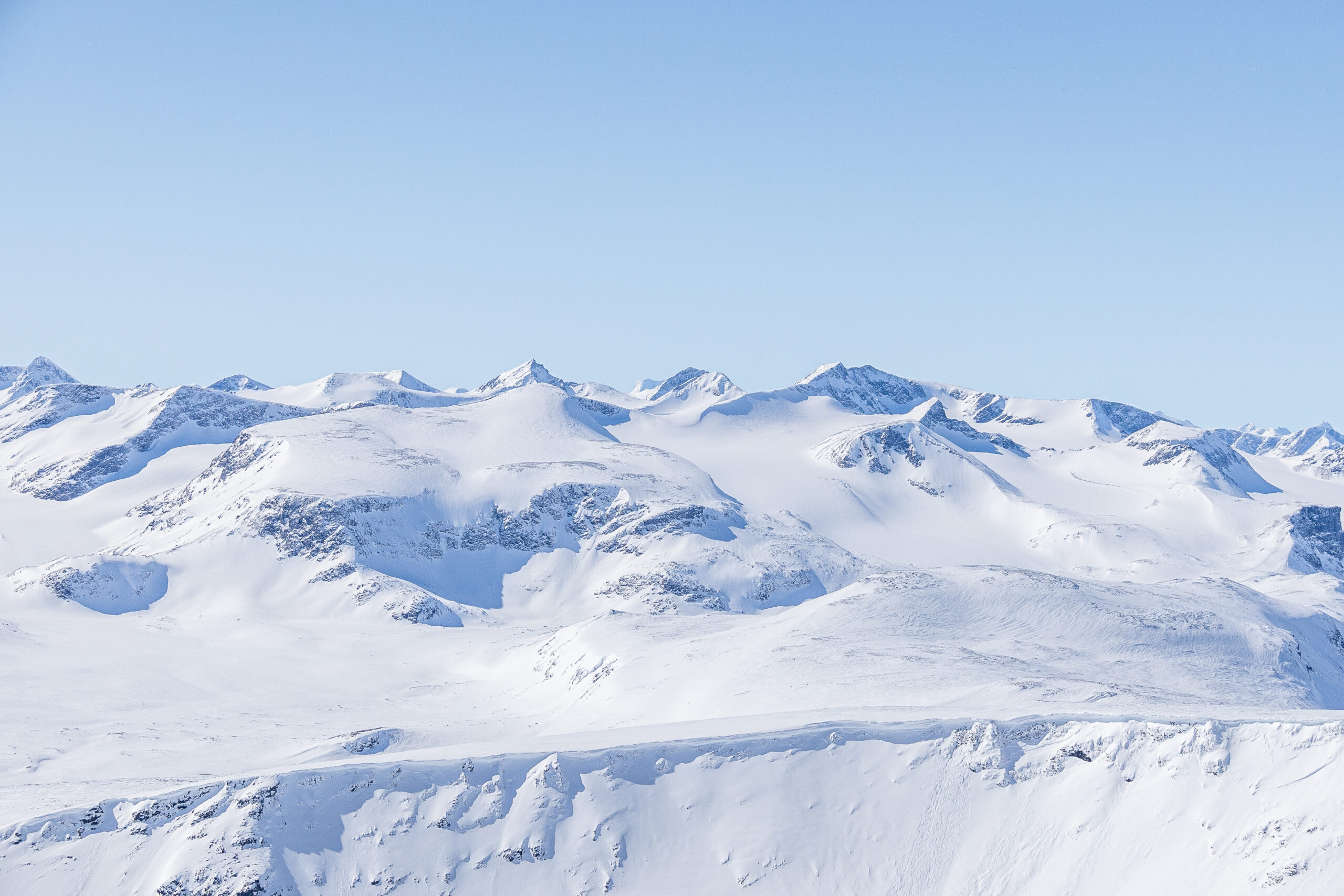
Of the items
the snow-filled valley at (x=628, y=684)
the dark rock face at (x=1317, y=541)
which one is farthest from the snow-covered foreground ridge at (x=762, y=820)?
the dark rock face at (x=1317, y=541)

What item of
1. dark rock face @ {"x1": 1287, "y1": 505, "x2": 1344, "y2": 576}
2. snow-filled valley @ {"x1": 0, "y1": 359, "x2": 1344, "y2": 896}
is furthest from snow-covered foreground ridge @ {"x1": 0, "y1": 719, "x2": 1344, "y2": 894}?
dark rock face @ {"x1": 1287, "y1": 505, "x2": 1344, "y2": 576}

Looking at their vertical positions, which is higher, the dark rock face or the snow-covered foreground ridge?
the snow-covered foreground ridge

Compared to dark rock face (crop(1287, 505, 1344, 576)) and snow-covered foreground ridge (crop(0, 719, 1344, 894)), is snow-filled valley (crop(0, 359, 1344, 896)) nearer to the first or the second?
snow-covered foreground ridge (crop(0, 719, 1344, 894))

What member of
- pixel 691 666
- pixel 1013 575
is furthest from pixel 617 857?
pixel 1013 575

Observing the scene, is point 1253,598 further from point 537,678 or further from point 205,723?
point 205,723

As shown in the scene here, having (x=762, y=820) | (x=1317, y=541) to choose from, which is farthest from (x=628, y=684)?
(x=1317, y=541)

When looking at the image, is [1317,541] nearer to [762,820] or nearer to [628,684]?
[628,684]
